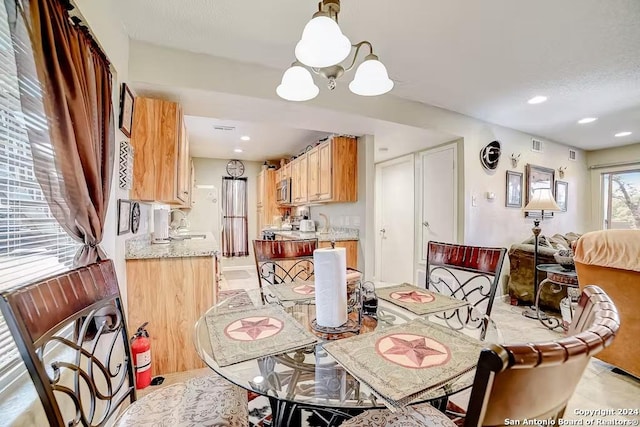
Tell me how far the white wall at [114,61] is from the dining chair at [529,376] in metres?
1.93

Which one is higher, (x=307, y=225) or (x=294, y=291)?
(x=307, y=225)

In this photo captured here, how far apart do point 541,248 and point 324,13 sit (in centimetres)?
376

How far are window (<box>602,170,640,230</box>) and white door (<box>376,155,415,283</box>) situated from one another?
376cm

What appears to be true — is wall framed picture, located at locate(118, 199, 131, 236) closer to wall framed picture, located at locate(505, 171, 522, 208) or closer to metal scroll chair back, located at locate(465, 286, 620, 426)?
metal scroll chair back, located at locate(465, 286, 620, 426)

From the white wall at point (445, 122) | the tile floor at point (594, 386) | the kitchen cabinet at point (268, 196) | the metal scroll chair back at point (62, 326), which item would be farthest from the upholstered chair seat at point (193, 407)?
the kitchen cabinet at point (268, 196)

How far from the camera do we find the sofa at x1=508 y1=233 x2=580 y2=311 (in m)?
3.32

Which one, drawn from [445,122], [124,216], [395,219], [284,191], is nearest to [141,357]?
Result: [124,216]

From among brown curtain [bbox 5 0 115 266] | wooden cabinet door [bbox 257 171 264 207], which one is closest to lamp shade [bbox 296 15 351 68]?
brown curtain [bbox 5 0 115 266]

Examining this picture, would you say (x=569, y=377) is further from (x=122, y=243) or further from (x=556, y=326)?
(x=556, y=326)

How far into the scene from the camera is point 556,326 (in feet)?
9.77

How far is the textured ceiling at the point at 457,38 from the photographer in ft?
5.53

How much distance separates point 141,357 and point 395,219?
396 centimetres

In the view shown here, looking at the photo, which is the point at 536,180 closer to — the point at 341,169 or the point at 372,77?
the point at 341,169

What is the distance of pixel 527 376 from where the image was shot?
1.44ft
